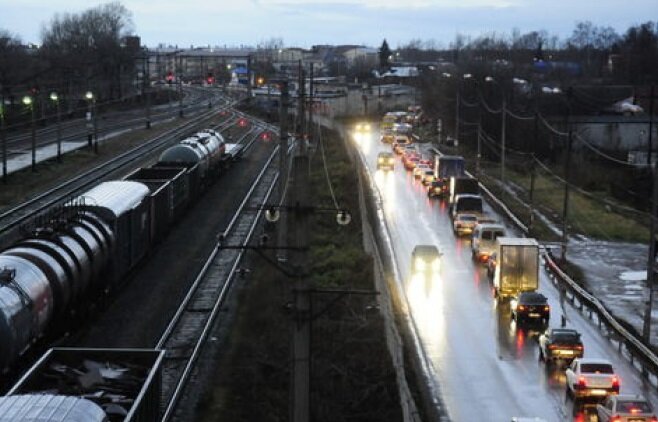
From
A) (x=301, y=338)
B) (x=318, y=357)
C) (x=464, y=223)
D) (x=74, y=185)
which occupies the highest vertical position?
(x=301, y=338)

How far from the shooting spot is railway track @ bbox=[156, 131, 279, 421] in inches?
846

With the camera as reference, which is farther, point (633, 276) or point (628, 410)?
point (633, 276)

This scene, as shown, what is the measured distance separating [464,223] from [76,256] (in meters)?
25.9

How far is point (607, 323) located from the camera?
30516 millimetres

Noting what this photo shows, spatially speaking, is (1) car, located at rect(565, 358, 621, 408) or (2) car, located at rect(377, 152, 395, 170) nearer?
(1) car, located at rect(565, 358, 621, 408)

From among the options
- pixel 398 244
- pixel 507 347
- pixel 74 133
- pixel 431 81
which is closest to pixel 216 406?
pixel 507 347

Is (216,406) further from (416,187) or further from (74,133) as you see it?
(74,133)

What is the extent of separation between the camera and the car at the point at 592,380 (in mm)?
23312

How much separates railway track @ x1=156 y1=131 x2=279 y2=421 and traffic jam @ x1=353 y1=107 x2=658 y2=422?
5.83 metres

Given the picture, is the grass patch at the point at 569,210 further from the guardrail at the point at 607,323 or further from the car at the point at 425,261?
the car at the point at 425,261

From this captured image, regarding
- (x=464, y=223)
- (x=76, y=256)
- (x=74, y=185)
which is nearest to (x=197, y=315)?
(x=76, y=256)

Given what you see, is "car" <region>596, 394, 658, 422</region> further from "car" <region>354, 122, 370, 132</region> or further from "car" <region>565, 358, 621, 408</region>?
"car" <region>354, 122, 370, 132</region>

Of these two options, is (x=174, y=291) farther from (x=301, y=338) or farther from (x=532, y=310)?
(x=301, y=338)

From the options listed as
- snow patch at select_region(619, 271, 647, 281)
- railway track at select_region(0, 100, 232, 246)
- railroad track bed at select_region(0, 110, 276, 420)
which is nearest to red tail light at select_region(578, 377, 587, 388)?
railroad track bed at select_region(0, 110, 276, 420)
